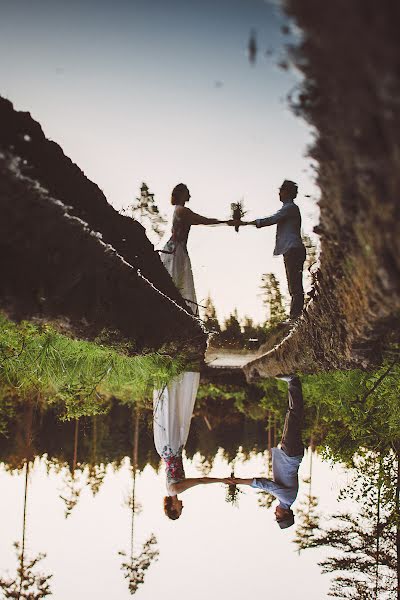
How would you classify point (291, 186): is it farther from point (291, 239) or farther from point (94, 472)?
point (94, 472)

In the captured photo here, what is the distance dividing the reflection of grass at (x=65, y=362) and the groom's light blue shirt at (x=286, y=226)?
207cm

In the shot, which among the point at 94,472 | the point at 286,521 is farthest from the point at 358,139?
the point at 94,472

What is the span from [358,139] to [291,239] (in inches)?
181

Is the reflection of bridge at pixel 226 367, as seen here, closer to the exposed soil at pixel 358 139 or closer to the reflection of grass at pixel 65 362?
the reflection of grass at pixel 65 362

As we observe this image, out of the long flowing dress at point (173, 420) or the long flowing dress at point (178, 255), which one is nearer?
the long flowing dress at point (173, 420)

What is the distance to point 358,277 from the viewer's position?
6.75 feet

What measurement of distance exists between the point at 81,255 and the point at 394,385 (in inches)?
185

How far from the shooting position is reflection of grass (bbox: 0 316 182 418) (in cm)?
433

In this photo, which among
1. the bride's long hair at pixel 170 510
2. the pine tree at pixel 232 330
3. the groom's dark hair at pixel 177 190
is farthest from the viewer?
the pine tree at pixel 232 330

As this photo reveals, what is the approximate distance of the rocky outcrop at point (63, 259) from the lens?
1800 mm

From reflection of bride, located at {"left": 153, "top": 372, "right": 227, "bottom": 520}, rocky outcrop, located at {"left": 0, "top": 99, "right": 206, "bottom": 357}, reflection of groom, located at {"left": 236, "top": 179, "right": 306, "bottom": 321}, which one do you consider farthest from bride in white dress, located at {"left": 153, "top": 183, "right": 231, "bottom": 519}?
rocky outcrop, located at {"left": 0, "top": 99, "right": 206, "bottom": 357}

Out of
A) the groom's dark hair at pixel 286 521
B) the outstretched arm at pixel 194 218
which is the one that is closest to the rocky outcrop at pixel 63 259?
the outstretched arm at pixel 194 218

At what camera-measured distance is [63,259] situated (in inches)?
85.2

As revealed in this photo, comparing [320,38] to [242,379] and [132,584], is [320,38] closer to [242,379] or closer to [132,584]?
[242,379]
